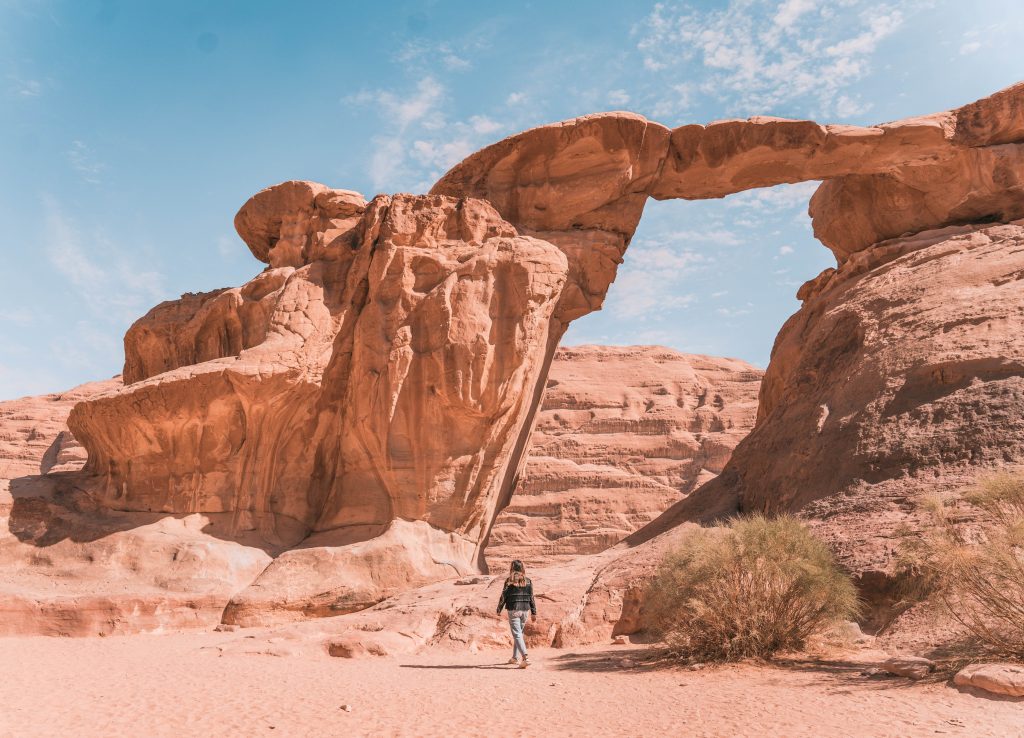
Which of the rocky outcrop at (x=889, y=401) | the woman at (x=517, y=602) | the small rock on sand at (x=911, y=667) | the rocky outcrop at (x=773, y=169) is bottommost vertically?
the small rock on sand at (x=911, y=667)

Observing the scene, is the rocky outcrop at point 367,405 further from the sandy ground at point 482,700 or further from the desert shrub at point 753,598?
the desert shrub at point 753,598

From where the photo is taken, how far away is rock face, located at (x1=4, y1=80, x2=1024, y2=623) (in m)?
15.2

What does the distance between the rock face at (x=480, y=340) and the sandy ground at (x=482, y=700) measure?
17.3 ft

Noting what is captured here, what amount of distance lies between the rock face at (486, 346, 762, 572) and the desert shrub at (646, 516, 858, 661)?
27.0 metres

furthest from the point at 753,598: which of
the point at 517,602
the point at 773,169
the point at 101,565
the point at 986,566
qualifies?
the point at 773,169

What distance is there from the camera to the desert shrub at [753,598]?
965cm

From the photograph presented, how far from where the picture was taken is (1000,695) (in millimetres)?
7066

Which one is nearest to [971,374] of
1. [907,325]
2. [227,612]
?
[907,325]

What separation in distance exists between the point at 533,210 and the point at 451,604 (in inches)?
422

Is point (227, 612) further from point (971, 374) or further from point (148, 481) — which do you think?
point (971, 374)

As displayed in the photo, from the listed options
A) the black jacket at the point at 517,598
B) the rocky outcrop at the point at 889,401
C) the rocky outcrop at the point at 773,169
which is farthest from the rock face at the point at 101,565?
the rocky outcrop at the point at 773,169

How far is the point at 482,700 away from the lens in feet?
26.0

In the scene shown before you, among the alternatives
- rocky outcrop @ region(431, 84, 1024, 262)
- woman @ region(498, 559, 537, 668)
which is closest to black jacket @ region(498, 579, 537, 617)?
woman @ region(498, 559, 537, 668)

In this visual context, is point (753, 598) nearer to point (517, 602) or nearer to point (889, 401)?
point (517, 602)
